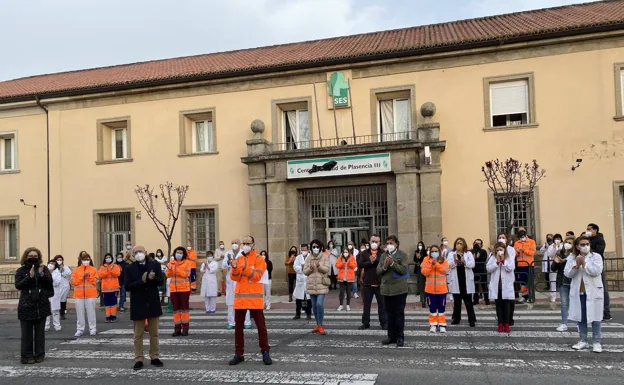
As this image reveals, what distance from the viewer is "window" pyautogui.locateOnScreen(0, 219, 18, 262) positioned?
78.1 ft

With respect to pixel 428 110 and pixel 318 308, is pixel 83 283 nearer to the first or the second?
pixel 318 308

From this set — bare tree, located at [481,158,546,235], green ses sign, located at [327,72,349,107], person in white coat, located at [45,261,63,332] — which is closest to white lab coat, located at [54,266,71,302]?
person in white coat, located at [45,261,63,332]

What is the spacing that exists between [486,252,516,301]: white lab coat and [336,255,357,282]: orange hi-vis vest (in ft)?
13.9

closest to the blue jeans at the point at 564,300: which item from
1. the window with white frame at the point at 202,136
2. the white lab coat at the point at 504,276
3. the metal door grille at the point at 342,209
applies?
the white lab coat at the point at 504,276

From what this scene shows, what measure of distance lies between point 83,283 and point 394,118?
11965 millimetres

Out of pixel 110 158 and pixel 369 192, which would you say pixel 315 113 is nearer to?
pixel 369 192

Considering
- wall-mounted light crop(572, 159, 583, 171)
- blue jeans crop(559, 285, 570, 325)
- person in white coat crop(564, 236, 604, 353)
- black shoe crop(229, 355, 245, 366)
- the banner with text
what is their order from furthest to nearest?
the banner with text, wall-mounted light crop(572, 159, 583, 171), blue jeans crop(559, 285, 570, 325), person in white coat crop(564, 236, 604, 353), black shoe crop(229, 355, 245, 366)

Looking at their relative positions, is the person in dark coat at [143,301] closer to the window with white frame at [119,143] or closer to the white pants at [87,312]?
Result: the white pants at [87,312]

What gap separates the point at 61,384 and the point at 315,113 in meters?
14.4

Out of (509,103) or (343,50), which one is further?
(343,50)

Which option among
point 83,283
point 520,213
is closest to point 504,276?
point 83,283

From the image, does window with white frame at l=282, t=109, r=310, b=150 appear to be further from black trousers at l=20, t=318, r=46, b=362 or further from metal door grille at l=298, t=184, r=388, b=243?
black trousers at l=20, t=318, r=46, b=362

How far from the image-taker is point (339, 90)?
1978 centimetres

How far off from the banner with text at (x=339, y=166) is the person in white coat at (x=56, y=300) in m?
8.32
